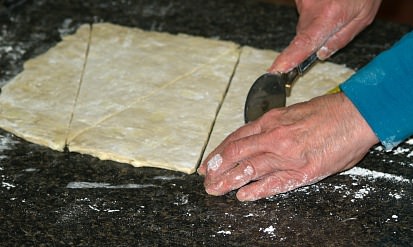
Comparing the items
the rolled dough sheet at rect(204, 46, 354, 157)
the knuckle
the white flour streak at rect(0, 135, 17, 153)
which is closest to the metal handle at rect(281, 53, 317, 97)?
the rolled dough sheet at rect(204, 46, 354, 157)

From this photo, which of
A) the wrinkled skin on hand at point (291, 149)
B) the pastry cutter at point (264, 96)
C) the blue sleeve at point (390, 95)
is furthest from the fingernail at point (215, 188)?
the blue sleeve at point (390, 95)

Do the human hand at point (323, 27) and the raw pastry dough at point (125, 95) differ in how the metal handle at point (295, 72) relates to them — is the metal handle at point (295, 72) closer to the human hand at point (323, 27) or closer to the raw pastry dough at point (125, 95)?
the human hand at point (323, 27)

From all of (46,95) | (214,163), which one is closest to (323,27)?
(214,163)

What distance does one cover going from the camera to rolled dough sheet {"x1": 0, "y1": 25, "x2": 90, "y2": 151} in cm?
240

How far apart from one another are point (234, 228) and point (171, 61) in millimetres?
872

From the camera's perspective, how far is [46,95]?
8.45 feet

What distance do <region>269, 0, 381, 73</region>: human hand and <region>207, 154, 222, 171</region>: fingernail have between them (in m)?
0.40

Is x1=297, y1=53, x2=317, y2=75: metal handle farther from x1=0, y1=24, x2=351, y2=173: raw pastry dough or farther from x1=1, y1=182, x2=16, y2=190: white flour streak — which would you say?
x1=1, y1=182, x2=16, y2=190: white flour streak

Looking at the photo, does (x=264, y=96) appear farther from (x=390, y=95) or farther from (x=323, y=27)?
(x=390, y=95)

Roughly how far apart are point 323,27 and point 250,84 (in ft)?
1.07

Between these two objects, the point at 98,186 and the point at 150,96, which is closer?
the point at 98,186

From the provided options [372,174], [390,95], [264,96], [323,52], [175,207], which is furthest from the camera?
[323,52]

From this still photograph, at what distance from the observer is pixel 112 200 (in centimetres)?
215

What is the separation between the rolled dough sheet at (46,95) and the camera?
7.88ft
